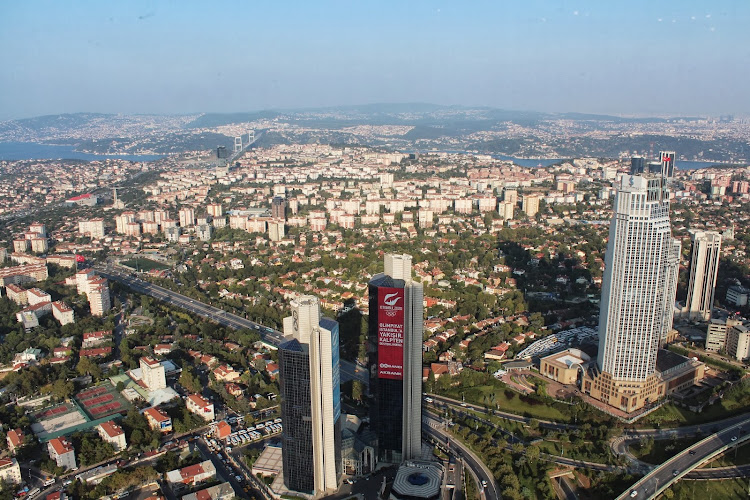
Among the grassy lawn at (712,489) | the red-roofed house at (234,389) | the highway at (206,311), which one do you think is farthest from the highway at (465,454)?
the red-roofed house at (234,389)

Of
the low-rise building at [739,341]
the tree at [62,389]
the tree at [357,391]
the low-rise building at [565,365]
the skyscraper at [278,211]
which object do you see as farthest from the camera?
the skyscraper at [278,211]

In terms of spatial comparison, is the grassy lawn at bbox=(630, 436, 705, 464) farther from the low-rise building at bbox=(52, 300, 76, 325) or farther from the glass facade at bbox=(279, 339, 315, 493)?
the low-rise building at bbox=(52, 300, 76, 325)

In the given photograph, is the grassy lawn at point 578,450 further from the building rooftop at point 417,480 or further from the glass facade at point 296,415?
the glass facade at point 296,415

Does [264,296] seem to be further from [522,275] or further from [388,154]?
[388,154]

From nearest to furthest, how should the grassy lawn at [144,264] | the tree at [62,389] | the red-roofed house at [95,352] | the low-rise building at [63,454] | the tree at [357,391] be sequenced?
the low-rise building at [63,454] → the tree at [357,391] → the tree at [62,389] → the red-roofed house at [95,352] → the grassy lawn at [144,264]

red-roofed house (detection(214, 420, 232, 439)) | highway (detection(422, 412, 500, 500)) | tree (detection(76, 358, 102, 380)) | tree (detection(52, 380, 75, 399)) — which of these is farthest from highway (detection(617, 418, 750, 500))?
tree (detection(76, 358, 102, 380))
